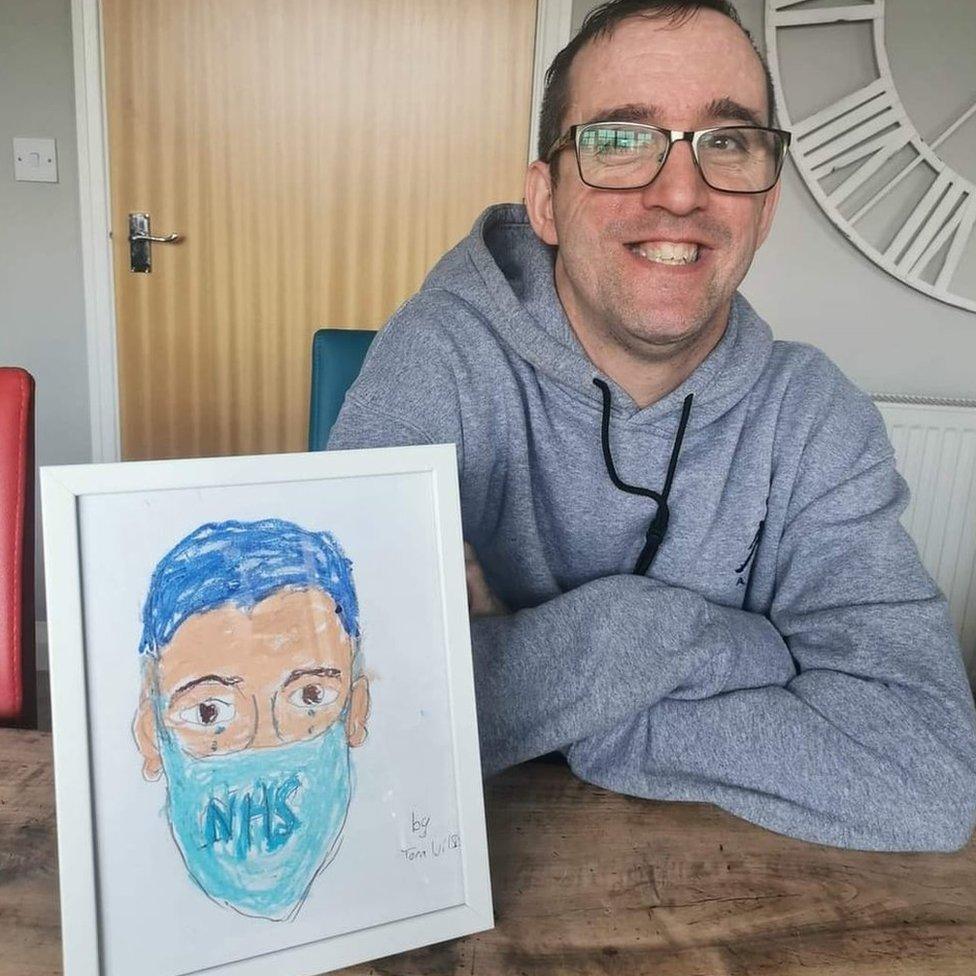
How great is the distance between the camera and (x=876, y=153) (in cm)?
209

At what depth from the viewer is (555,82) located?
0.91 m

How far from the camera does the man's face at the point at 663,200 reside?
2.57ft

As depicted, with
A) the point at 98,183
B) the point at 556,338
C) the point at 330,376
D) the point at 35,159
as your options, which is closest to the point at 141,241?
the point at 98,183

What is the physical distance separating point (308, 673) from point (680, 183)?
1.89 feet

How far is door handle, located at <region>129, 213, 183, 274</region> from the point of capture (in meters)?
2.27

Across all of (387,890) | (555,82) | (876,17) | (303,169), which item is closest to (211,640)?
(387,890)

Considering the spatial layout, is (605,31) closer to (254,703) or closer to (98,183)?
(254,703)

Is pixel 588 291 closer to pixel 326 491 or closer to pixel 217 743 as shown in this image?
pixel 326 491

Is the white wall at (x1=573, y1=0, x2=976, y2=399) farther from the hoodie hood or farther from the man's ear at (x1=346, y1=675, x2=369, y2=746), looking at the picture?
the man's ear at (x1=346, y1=675, x2=369, y2=746)

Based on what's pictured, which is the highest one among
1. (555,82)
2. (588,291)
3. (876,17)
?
(876,17)

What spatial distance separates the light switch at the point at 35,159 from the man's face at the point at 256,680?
2.22 meters

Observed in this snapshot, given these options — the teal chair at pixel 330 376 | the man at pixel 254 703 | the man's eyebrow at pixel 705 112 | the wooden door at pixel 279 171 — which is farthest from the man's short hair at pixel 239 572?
the wooden door at pixel 279 171

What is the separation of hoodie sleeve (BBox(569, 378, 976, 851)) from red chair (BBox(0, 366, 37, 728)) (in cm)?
58

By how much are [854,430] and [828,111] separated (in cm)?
152
